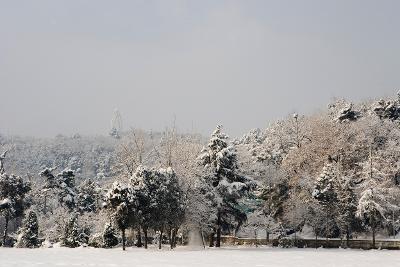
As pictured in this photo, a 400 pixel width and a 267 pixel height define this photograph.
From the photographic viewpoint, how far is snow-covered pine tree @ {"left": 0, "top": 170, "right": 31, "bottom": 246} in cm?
4975

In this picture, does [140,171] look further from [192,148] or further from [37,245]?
[192,148]

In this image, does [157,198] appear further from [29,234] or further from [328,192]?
[328,192]

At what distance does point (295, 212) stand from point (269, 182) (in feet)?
20.2

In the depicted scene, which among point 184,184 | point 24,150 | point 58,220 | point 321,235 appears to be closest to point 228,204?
point 184,184

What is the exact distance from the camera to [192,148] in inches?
2378

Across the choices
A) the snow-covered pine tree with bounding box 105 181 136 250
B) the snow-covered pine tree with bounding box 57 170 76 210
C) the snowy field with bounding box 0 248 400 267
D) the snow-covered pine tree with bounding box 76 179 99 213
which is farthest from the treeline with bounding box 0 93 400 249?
the snow-covered pine tree with bounding box 76 179 99 213

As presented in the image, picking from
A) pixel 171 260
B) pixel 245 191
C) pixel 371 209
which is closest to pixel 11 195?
pixel 245 191

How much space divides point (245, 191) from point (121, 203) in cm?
1522

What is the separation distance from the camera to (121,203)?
125 feet

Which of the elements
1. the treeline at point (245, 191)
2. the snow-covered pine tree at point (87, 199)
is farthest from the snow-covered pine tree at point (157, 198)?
the snow-covered pine tree at point (87, 199)

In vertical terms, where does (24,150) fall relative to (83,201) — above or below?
above

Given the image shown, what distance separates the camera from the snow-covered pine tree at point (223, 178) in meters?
46.8

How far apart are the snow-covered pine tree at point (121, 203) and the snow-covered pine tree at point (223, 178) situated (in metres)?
10.1

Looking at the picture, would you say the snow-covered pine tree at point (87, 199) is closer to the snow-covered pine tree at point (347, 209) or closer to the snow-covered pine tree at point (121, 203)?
the snow-covered pine tree at point (121, 203)
